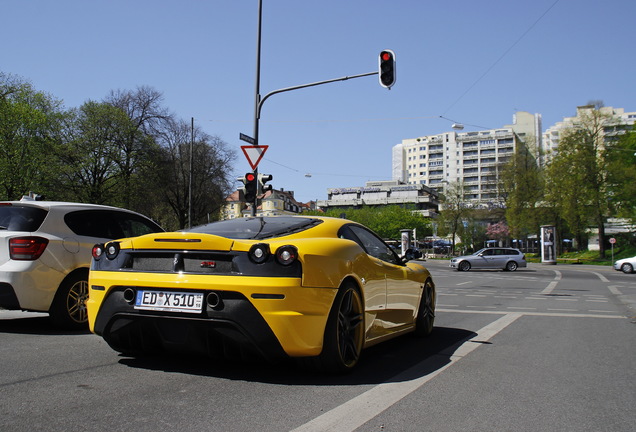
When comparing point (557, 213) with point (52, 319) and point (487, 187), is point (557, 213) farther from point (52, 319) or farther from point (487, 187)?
point (52, 319)

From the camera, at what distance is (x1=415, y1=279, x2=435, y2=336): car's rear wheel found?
252 inches

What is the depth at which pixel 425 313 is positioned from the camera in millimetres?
6492

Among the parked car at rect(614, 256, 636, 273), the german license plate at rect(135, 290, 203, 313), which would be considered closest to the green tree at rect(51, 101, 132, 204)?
the parked car at rect(614, 256, 636, 273)

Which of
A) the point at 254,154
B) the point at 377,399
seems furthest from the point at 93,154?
the point at 377,399

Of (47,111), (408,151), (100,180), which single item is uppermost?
(408,151)

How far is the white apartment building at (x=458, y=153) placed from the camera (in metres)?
145

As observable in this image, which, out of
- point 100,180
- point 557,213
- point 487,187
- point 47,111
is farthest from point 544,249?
point 47,111

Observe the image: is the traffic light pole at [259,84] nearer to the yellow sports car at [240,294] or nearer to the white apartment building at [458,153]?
the yellow sports car at [240,294]

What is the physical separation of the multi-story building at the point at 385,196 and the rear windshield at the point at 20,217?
132739mm

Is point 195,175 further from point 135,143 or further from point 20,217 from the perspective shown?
point 20,217

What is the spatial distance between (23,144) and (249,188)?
34773 millimetres

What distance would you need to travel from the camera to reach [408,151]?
6476 inches

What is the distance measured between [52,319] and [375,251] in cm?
378

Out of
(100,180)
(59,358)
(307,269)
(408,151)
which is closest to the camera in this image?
(307,269)
